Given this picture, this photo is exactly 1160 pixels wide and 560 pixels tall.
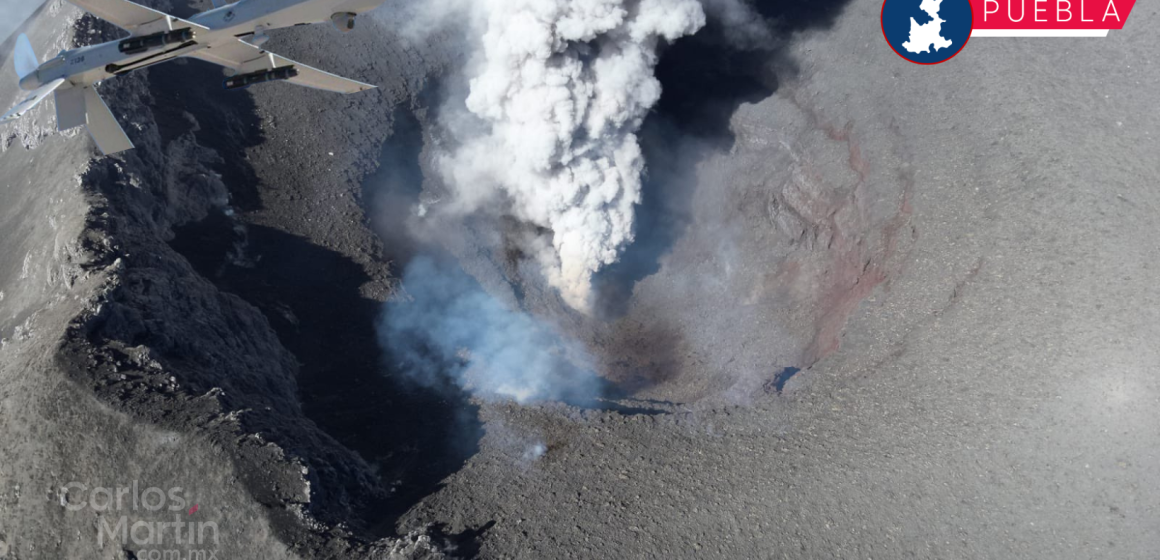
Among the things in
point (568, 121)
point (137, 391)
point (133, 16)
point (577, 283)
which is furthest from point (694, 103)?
point (137, 391)

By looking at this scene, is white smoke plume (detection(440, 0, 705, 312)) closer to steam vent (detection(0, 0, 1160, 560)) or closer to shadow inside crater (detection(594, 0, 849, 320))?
steam vent (detection(0, 0, 1160, 560))

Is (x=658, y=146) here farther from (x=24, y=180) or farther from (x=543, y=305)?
(x=24, y=180)

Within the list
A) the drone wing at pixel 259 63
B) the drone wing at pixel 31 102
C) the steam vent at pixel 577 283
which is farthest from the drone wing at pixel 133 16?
the drone wing at pixel 31 102

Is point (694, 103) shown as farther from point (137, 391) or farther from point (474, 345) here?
point (137, 391)

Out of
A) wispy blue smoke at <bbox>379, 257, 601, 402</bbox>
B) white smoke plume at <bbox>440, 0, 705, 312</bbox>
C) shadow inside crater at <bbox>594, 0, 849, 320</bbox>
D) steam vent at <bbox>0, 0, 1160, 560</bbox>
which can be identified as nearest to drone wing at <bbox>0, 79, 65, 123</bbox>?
steam vent at <bbox>0, 0, 1160, 560</bbox>

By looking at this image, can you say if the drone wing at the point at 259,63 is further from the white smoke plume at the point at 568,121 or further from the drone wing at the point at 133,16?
the white smoke plume at the point at 568,121

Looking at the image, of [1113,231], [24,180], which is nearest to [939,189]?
[1113,231]
